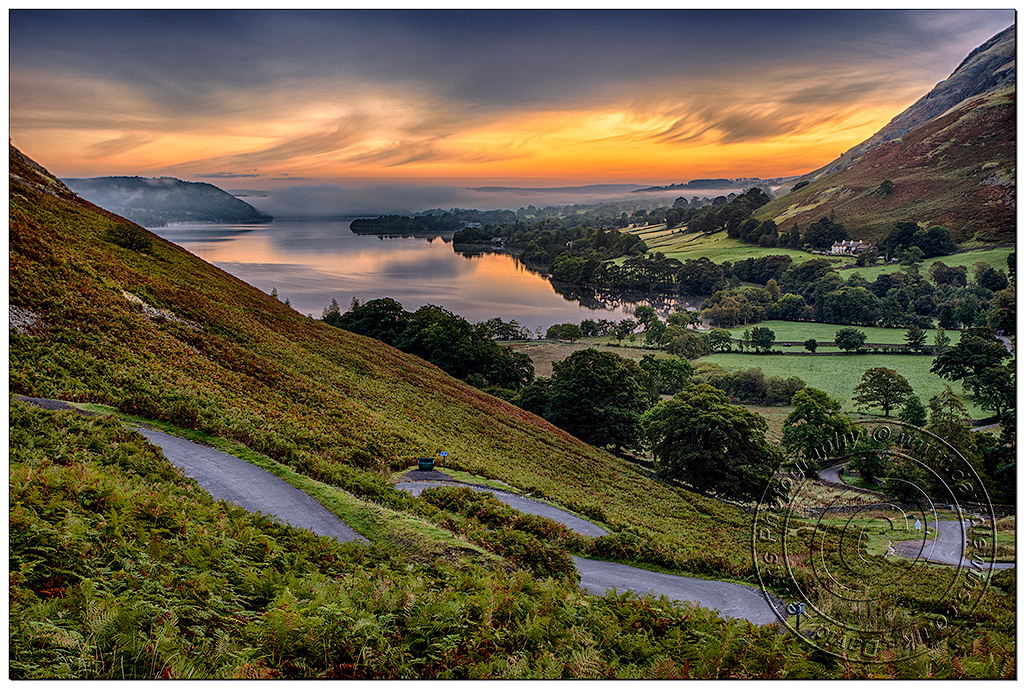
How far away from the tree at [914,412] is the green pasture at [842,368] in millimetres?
197

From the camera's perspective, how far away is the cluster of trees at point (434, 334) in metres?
18.9

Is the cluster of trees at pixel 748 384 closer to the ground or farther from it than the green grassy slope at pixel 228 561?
closer to the ground

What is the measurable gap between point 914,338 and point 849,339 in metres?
2.41

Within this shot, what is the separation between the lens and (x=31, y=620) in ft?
12.6

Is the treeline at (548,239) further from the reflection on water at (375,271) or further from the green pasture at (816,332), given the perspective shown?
the green pasture at (816,332)

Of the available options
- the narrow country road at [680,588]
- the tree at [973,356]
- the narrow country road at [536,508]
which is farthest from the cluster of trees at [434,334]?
the tree at [973,356]

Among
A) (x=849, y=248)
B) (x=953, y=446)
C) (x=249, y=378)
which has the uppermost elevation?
(x=849, y=248)

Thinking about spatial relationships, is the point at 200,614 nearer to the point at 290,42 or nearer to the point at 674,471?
the point at 290,42

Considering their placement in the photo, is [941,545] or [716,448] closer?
[941,545]

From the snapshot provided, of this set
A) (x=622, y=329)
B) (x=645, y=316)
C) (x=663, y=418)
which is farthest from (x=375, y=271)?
(x=663, y=418)

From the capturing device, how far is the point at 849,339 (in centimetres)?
1873

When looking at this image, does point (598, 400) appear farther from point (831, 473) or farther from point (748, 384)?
point (831, 473)

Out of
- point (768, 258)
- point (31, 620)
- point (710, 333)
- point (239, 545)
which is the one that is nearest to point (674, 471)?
point (710, 333)

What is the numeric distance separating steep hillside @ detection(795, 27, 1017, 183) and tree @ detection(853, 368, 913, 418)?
23.0ft
